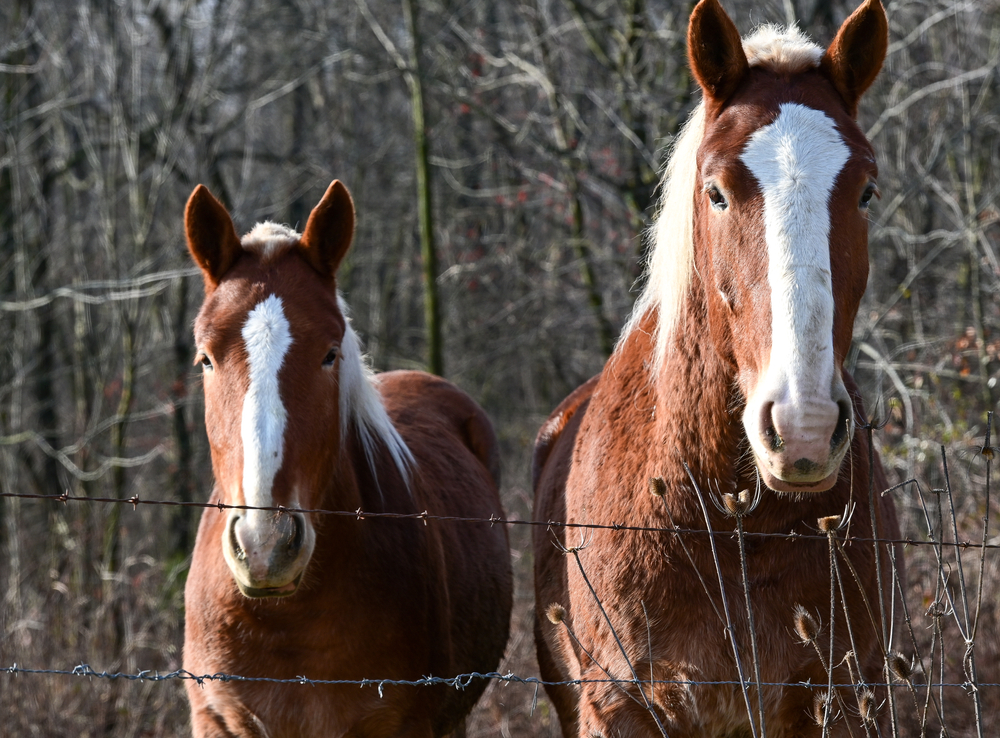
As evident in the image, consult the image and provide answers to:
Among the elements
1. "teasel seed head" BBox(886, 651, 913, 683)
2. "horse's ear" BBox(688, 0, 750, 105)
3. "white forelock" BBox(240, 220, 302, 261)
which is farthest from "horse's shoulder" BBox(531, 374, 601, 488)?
"teasel seed head" BBox(886, 651, 913, 683)

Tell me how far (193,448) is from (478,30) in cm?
528

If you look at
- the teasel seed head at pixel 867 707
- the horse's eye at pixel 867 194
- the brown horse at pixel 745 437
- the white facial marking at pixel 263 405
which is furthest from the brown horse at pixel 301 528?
the horse's eye at pixel 867 194

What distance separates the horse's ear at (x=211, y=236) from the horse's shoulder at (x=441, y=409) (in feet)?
5.40

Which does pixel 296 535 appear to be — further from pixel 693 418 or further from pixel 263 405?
pixel 693 418

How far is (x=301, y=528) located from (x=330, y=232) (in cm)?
119

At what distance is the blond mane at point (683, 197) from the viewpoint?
267 centimetres

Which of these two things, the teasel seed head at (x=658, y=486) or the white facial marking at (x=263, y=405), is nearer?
the teasel seed head at (x=658, y=486)

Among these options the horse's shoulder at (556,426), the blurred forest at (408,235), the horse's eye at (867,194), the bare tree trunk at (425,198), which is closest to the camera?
the horse's eye at (867,194)

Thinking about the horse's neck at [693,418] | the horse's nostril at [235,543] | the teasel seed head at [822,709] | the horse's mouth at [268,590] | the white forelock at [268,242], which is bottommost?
the teasel seed head at [822,709]

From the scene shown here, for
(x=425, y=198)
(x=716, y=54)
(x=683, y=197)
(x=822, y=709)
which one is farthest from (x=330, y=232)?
(x=425, y=198)

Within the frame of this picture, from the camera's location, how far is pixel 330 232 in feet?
11.3

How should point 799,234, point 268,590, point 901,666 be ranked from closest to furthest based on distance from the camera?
1. point 901,666
2. point 799,234
3. point 268,590

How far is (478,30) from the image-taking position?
9.06 metres

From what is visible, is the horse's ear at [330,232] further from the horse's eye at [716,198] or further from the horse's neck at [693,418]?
the horse's eye at [716,198]
